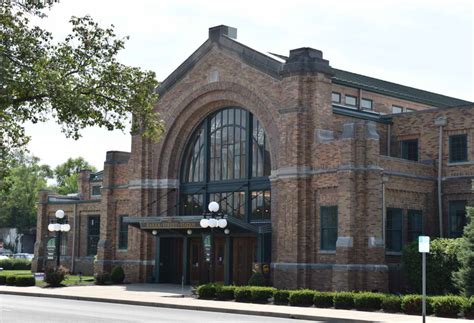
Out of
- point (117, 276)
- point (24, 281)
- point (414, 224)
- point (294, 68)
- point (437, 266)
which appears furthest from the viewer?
point (117, 276)

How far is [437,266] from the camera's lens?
110 ft

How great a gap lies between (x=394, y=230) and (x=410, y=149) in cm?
607

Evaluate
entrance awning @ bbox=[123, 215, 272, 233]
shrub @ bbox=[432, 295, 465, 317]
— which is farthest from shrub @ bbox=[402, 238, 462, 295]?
entrance awning @ bbox=[123, 215, 272, 233]

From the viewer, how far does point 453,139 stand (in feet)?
129

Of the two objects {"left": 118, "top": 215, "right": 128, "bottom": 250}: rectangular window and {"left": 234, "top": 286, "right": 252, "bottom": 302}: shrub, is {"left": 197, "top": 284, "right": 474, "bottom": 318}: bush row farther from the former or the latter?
{"left": 118, "top": 215, "right": 128, "bottom": 250}: rectangular window

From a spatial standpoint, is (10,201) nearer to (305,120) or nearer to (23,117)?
(305,120)

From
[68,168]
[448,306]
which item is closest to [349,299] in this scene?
[448,306]

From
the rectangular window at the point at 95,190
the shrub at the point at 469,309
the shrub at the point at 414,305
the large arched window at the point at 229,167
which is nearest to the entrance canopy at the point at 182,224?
the large arched window at the point at 229,167

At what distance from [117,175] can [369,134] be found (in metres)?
18.9

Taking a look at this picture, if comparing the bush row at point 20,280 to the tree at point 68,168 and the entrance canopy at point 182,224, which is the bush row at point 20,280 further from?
the tree at point 68,168

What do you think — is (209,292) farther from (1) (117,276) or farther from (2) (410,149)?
(2) (410,149)

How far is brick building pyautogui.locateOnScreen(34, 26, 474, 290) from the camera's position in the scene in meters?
34.8

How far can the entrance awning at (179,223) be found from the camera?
37406mm

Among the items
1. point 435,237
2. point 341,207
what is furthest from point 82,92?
point 435,237
